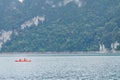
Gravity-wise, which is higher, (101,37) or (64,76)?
(101,37)

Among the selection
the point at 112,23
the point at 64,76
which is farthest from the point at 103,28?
the point at 64,76

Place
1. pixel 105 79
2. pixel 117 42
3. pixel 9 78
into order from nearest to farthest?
pixel 105 79
pixel 9 78
pixel 117 42

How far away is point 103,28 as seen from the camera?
198625 millimetres

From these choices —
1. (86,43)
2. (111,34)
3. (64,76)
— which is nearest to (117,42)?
(111,34)

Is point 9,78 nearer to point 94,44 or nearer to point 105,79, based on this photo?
point 105,79

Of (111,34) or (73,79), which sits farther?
(111,34)

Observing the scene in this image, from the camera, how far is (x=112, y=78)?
236ft

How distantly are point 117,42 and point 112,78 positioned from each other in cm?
11627

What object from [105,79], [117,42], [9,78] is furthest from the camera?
[117,42]

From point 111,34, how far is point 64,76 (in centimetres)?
11319

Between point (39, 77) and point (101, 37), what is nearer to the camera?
point (39, 77)

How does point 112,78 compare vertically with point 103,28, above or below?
below

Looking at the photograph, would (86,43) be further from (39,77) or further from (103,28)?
(39,77)

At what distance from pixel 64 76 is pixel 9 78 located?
27.3 feet
